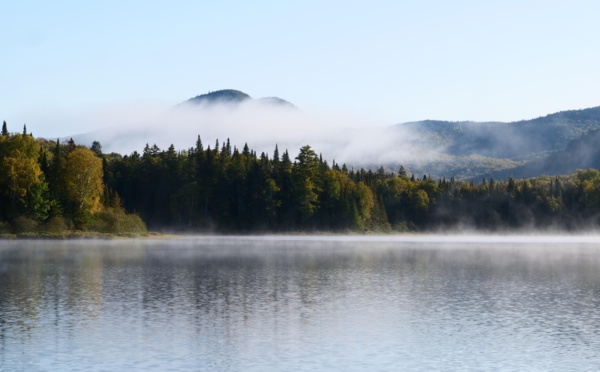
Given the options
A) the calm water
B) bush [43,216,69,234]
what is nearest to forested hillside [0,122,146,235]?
bush [43,216,69,234]

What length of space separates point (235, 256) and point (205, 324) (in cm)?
5336

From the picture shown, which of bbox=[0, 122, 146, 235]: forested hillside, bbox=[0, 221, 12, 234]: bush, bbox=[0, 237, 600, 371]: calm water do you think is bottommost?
bbox=[0, 237, 600, 371]: calm water

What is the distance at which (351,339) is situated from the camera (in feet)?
110

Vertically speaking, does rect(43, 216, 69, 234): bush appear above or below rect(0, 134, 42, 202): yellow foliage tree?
below

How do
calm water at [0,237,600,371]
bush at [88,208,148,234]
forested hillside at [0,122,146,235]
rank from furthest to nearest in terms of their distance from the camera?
1. bush at [88,208,148,234]
2. forested hillside at [0,122,146,235]
3. calm water at [0,237,600,371]

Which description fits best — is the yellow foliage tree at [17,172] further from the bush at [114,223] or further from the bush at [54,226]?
the bush at [114,223]

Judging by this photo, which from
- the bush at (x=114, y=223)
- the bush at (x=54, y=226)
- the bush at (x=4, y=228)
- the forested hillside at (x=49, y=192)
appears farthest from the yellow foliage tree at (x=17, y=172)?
the bush at (x=114, y=223)

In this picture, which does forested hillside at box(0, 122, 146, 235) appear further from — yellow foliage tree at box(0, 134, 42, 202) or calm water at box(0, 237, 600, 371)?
calm water at box(0, 237, 600, 371)

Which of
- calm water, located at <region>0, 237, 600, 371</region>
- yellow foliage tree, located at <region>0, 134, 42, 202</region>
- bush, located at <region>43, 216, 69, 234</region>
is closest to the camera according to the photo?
calm water, located at <region>0, 237, 600, 371</region>

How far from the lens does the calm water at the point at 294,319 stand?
95.9ft

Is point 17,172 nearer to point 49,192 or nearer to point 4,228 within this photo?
point 49,192

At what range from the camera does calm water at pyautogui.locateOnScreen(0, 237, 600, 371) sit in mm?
29234

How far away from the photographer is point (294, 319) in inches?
1540

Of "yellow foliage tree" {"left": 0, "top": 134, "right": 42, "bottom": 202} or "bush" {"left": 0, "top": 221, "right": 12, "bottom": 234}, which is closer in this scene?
"yellow foliage tree" {"left": 0, "top": 134, "right": 42, "bottom": 202}
